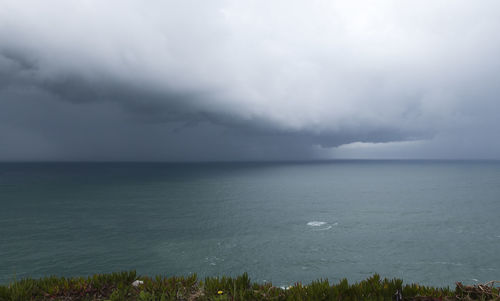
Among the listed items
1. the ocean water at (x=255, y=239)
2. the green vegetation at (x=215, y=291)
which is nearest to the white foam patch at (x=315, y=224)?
the ocean water at (x=255, y=239)

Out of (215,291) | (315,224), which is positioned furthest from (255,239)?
(215,291)

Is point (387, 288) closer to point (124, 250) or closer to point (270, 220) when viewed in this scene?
point (124, 250)

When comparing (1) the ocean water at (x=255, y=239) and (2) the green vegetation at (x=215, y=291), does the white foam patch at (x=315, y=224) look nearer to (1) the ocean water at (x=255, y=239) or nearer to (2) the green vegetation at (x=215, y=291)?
(1) the ocean water at (x=255, y=239)

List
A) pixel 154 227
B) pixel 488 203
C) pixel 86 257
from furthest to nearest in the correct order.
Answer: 1. pixel 488 203
2. pixel 154 227
3. pixel 86 257

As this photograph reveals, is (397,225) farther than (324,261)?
Yes

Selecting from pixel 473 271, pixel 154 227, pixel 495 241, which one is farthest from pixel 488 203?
pixel 154 227

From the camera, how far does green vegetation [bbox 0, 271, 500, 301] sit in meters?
6.06

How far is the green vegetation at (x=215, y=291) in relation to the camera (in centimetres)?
606

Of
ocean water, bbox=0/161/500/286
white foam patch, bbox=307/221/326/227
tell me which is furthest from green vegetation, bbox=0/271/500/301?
white foam patch, bbox=307/221/326/227

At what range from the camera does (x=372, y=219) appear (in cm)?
8444

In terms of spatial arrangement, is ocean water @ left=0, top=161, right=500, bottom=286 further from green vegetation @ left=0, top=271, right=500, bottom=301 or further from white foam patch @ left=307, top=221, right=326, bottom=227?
green vegetation @ left=0, top=271, right=500, bottom=301

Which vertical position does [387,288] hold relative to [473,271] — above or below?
above

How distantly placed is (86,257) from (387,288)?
5932 cm

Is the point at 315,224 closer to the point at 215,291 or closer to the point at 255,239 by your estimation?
the point at 255,239
